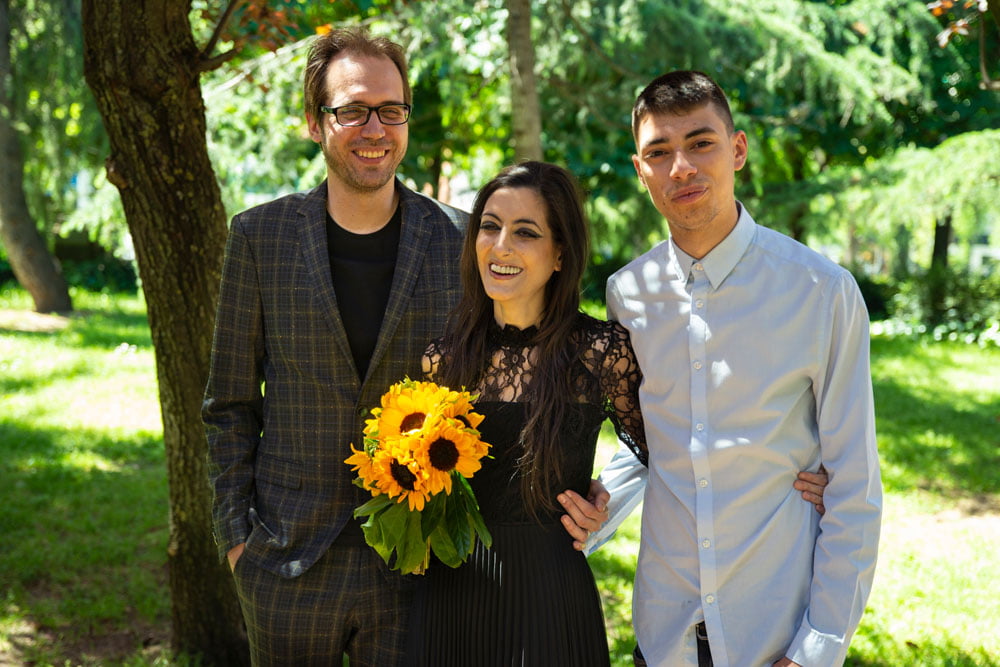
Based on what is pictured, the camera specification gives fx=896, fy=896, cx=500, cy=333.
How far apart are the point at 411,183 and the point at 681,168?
953 cm

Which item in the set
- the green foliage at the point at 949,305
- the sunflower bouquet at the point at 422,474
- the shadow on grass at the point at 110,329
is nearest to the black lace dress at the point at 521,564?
the sunflower bouquet at the point at 422,474

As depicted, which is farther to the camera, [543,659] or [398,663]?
[398,663]

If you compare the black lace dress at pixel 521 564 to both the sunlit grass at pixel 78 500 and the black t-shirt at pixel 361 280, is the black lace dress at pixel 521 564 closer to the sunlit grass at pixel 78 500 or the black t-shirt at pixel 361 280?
the black t-shirt at pixel 361 280

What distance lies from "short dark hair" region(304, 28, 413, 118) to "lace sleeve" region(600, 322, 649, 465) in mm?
1045

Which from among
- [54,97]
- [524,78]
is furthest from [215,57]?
[54,97]

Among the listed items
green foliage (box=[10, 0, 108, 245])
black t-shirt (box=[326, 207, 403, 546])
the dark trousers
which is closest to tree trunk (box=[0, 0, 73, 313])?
green foliage (box=[10, 0, 108, 245])

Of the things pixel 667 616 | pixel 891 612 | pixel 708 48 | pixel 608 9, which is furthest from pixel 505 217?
pixel 708 48

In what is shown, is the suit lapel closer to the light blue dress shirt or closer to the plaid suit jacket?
the plaid suit jacket

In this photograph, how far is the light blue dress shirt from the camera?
2.25 meters

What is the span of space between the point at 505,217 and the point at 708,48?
7.16m

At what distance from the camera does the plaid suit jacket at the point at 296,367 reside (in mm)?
2754

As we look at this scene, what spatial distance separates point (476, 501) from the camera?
2533 mm

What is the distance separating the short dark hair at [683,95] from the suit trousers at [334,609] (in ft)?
5.13

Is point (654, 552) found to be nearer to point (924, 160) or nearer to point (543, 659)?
point (543, 659)
